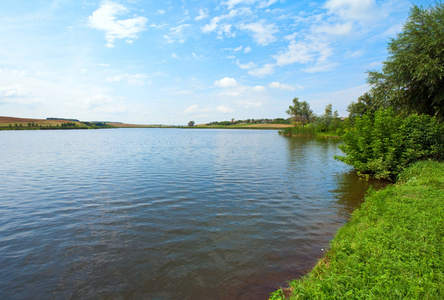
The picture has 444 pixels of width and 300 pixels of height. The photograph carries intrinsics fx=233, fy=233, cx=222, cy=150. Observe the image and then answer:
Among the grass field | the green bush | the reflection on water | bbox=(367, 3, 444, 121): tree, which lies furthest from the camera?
the grass field

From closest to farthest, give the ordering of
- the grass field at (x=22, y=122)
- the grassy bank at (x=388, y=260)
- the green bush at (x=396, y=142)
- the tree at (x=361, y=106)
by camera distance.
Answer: the grassy bank at (x=388, y=260), the green bush at (x=396, y=142), the tree at (x=361, y=106), the grass field at (x=22, y=122)

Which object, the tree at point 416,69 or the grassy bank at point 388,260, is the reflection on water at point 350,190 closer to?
the grassy bank at point 388,260

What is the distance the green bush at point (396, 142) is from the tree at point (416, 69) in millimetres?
4466

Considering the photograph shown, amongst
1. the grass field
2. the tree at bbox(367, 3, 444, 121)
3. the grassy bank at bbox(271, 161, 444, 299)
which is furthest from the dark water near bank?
the grass field

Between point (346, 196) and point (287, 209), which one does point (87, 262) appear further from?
point (346, 196)

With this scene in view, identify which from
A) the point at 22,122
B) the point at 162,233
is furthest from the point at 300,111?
the point at 22,122

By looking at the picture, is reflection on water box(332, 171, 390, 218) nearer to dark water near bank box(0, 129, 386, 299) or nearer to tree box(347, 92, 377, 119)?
dark water near bank box(0, 129, 386, 299)

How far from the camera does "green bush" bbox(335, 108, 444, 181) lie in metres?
15.7

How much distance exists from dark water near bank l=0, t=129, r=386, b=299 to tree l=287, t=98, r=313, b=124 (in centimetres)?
10655

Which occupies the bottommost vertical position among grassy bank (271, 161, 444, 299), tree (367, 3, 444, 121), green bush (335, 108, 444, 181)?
grassy bank (271, 161, 444, 299)

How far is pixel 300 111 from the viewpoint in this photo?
11750cm

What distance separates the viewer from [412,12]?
20.5 m

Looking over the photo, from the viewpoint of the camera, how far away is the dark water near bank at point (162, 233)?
19.6ft

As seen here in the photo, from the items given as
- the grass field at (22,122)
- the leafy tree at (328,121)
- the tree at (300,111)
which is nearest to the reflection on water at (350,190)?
the leafy tree at (328,121)
